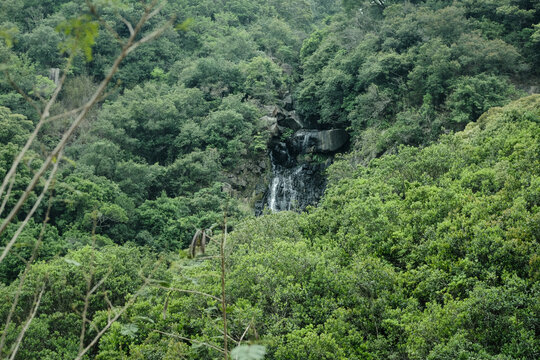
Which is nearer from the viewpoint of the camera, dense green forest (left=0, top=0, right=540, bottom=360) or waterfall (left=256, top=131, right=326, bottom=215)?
dense green forest (left=0, top=0, right=540, bottom=360)

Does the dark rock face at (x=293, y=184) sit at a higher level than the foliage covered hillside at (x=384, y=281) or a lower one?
lower

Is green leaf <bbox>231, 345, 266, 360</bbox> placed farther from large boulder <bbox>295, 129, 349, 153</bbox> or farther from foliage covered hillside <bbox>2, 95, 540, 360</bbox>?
large boulder <bbox>295, 129, 349, 153</bbox>

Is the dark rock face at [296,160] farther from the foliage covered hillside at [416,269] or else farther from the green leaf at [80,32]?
the green leaf at [80,32]

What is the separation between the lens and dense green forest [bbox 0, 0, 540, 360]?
561 cm

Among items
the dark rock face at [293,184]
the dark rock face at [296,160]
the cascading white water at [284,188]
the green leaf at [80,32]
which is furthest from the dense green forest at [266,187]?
the cascading white water at [284,188]

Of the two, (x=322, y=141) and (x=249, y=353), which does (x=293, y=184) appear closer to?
(x=322, y=141)

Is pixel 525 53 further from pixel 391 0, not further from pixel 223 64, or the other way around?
pixel 223 64

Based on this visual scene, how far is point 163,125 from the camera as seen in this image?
2233 cm

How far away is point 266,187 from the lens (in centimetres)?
2247

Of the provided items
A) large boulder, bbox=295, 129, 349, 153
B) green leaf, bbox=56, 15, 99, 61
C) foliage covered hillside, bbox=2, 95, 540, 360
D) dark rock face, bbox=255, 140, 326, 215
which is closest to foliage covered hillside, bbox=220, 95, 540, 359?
foliage covered hillside, bbox=2, 95, 540, 360

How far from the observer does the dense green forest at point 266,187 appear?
5.61m

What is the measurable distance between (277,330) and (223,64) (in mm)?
21754

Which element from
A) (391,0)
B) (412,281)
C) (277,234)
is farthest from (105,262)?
(391,0)

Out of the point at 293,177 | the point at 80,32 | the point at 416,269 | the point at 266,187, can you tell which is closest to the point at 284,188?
the point at 293,177
